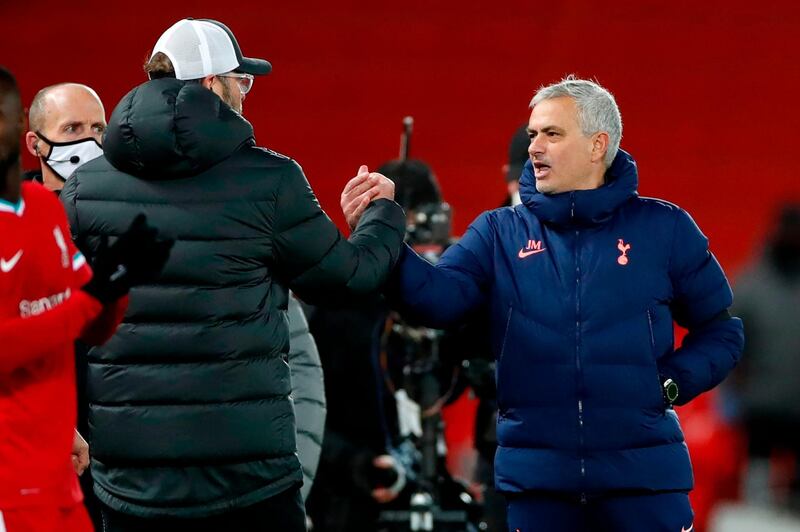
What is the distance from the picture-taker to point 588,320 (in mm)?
3291

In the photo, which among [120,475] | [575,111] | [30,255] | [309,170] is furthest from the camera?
[309,170]

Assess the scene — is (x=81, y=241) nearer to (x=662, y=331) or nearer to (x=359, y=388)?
(x=662, y=331)

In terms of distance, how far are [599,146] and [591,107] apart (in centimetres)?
10

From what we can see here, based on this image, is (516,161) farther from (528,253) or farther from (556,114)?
(528,253)

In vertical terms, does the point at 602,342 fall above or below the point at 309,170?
above

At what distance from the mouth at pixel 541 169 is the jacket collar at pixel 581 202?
23 mm

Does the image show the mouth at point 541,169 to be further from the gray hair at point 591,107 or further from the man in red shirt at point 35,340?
the man in red shirt at point 35,340

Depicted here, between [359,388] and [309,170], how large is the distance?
5704 millimetres

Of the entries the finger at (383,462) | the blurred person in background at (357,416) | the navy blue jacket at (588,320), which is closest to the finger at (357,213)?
the navy blue jacket at (588,320)

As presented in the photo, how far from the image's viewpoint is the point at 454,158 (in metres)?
11.3

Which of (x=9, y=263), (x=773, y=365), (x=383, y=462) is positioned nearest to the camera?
(x=773, y=365)

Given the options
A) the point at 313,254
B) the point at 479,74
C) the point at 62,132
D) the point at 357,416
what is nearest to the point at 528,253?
the point at 313,254

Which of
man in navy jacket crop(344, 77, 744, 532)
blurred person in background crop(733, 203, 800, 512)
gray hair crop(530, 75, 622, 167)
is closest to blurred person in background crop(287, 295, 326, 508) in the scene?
man in navy jacket crop(344, 77, 744, 532)

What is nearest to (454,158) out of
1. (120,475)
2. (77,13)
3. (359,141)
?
(359,141)
